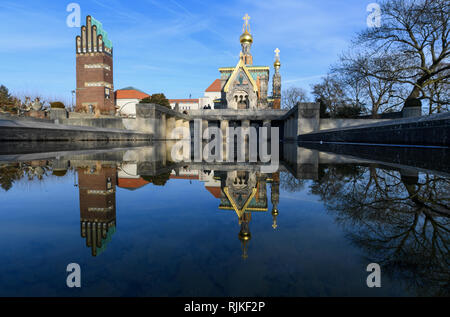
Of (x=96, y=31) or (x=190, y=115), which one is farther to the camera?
(x=96, y=31)

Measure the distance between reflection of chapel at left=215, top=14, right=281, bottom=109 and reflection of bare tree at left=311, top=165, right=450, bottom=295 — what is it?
38.8 meters

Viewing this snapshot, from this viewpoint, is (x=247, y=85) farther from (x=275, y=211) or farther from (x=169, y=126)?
(x=275, y=211)

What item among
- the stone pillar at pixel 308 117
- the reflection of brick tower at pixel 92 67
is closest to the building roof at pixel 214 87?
the reflection of brick tower at pixel 92 67

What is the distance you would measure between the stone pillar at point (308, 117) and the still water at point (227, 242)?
1670cm

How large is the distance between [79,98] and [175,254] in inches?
3058

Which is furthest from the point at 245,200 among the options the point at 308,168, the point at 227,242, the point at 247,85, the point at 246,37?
the point at 246,37

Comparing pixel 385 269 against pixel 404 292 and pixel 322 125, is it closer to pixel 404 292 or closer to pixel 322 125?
pixel 404 292

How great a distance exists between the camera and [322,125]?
2214 cm

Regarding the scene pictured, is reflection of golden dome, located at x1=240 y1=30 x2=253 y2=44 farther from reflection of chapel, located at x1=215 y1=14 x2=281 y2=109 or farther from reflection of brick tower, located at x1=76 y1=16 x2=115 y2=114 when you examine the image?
reflection of brick tower, located at x1=76 y1=16 x2=115 y2=114

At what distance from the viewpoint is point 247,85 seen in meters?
40.9

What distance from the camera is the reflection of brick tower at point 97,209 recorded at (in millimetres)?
1427

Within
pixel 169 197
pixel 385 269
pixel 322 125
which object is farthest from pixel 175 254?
pixel 322 125

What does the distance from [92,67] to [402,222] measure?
7817 centimetres

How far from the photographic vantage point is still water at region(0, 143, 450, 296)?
0.91m
